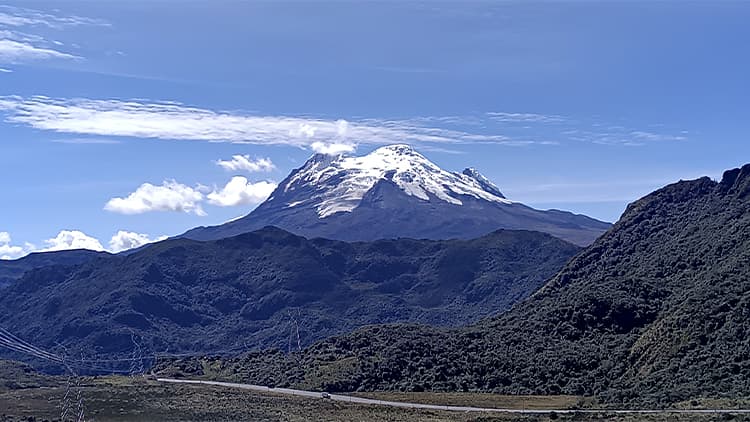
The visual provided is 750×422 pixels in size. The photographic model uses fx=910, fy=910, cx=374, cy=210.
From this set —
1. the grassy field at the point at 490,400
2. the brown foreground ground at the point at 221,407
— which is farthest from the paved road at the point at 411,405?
the brown foreground ground at the point at 221,407

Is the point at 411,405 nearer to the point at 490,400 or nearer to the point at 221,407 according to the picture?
the point at 490,400

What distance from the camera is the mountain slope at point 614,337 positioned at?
105 metres

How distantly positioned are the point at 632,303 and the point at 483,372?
2606 cm

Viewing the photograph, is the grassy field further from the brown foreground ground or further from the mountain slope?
the mountain slope

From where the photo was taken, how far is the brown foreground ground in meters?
93.1

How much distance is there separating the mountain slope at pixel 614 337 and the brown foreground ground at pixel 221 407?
410 inches

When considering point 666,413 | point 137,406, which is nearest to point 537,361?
point 666,413

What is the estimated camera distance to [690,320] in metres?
114

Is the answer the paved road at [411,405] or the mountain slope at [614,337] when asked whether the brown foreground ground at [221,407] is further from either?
the mountain slope at [614,337]

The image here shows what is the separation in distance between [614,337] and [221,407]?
2288 inches

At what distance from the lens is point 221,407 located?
107000 millimetres

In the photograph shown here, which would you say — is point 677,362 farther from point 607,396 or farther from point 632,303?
point 632,303

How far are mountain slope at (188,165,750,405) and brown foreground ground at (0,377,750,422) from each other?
10.4 m

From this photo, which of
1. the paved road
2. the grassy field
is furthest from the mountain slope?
the paved road
